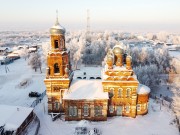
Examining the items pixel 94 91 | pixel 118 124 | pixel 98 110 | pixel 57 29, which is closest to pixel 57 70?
pixel 57 29

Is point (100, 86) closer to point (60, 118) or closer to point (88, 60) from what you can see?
point (60, 118)

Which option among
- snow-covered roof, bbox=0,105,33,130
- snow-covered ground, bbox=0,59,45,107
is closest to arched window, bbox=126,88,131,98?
snow-covered roof, bbox=0,105,33,130

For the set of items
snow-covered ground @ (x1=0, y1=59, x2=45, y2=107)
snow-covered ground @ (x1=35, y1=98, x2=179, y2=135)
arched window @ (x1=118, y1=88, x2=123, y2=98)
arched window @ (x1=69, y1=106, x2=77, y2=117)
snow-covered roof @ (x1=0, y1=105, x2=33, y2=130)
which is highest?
arched window @ (x1=118, y1=88, x2=123, y2=98)

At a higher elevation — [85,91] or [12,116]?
[85,91]

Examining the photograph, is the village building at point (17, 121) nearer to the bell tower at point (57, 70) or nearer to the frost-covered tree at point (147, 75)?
the bell tower at point (57, 70)

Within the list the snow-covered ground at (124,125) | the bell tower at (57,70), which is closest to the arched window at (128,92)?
the snow-covered ground at (124,125)

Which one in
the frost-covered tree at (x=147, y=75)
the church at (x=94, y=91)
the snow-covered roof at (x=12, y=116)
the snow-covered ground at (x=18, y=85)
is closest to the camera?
the snow-covered roof at (x=12, y=116)

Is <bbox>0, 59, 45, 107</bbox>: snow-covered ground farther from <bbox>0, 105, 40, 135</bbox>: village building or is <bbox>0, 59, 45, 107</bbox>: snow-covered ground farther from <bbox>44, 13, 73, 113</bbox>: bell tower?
<bbox>0, 105, 40, 135</bbox>: village building

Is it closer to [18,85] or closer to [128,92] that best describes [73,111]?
[128,92]
